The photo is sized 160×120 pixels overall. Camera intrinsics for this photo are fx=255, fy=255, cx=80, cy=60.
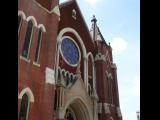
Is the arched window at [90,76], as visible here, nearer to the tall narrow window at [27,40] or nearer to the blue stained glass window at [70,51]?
the blue stained glass window at [70,51]

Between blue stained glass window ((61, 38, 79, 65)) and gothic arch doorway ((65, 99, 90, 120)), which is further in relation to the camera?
blue stained glass window ((61, 38, 79, 65))

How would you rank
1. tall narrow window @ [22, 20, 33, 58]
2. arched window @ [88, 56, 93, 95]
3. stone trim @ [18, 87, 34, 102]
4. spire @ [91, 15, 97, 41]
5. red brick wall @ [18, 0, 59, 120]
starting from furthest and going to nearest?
spire @ [91, 15, 97, 41]
arched window @ [88, 56, 93, 95]
tall narrow window @ [22, 20, 33, 58]
red brick wall @ [18, 0, 59, 120]
stone trim @ [18, 87, 34, 102]

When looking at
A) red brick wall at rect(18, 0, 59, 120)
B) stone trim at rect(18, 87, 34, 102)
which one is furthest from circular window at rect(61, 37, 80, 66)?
stone trim at rect(18, 87, 34, 102)

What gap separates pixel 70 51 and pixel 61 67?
2.33 m

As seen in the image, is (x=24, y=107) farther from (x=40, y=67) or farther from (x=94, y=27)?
(x=94, y=27)

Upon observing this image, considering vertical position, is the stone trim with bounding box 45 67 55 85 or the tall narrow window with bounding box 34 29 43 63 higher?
the tall narrow window with bounding box 34 29 43 63

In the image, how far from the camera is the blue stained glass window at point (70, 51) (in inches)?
832

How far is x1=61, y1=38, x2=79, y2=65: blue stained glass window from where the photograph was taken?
21139mm

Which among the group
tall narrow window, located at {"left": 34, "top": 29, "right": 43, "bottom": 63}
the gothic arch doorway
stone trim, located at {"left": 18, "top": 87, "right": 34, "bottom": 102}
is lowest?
the gothic arch doorway

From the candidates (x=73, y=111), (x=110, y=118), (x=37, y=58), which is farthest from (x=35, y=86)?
(x=110, y=118)

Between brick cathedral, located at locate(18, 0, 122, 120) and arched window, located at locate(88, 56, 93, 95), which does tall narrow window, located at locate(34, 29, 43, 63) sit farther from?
arched window, located at locate(88, 56, 93, 95)

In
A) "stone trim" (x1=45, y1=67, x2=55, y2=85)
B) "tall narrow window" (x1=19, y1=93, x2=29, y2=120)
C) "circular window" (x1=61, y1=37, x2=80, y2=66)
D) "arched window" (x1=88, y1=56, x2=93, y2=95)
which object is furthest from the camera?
"arched window" (x1=88, y1=56, x2=93, y2=95)

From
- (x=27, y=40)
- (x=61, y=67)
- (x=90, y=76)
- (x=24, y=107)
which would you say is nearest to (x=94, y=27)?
(x=90, y=76)
